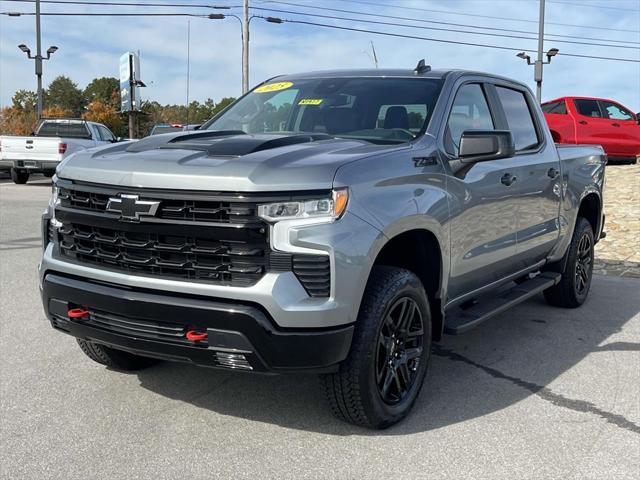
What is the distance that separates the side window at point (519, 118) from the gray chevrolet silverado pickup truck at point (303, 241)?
27.5 inches

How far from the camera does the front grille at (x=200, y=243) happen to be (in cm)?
309

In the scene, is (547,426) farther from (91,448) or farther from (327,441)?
(91,448)

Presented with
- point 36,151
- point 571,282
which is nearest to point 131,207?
point 571,282

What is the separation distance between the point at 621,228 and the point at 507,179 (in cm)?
731

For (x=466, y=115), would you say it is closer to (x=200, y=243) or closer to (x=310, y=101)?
(x=310, y=101)

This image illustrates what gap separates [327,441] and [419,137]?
177 cm

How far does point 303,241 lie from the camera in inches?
121

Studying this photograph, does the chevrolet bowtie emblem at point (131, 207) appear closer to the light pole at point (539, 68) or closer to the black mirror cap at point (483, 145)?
the black mirror cap at point (483, 145)

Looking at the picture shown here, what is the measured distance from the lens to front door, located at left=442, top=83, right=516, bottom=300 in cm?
413

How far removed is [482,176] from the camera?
4418 millimetres

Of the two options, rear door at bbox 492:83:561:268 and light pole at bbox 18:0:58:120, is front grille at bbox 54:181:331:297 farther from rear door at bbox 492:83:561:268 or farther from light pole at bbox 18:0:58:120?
light pole at bbox 18:0:58:120

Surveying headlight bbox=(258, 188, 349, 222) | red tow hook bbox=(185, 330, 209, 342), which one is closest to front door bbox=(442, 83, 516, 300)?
headlight bbox=(258, 188, 349, 222)

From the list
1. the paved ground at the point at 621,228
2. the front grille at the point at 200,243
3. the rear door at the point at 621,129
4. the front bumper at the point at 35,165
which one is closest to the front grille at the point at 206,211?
the front grille at the point at 200,243

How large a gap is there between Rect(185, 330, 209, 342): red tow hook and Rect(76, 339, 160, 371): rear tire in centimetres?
121
